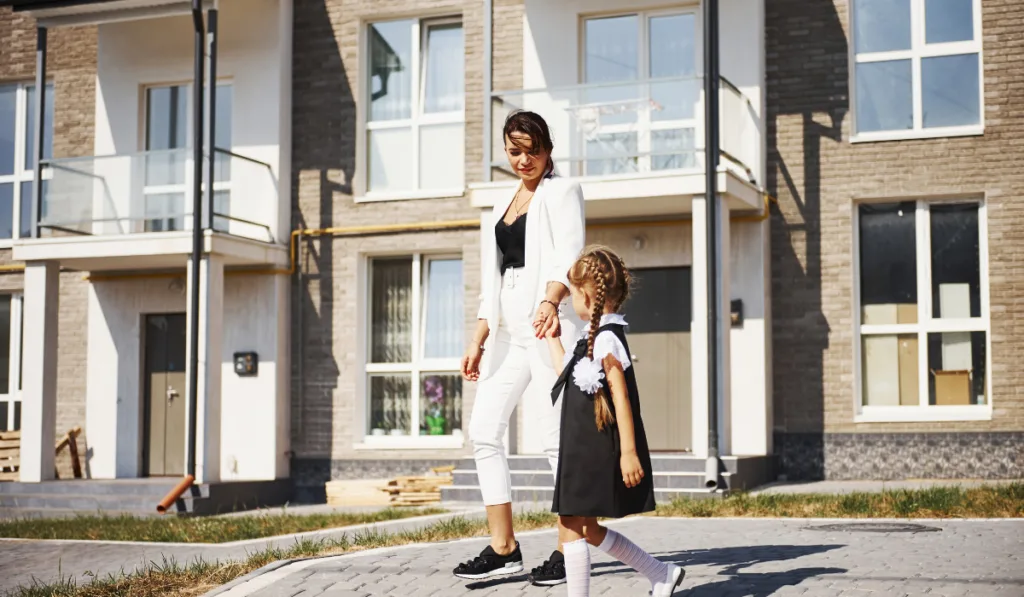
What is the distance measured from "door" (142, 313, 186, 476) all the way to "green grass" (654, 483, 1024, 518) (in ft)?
30.0

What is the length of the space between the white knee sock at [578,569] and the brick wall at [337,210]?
36.9ft

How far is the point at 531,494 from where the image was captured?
44.1ft

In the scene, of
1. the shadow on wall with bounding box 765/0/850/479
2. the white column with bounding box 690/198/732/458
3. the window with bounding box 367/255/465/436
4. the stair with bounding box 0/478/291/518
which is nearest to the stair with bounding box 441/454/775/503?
the white column with bounding box 690/198/732/458

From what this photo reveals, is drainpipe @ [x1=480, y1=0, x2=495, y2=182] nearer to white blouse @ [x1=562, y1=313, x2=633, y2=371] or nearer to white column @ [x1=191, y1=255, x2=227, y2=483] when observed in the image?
white column @ [x1=191, y1=255, x2=227, y2=483]

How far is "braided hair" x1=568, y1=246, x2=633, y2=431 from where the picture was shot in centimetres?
542

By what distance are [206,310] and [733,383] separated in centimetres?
641

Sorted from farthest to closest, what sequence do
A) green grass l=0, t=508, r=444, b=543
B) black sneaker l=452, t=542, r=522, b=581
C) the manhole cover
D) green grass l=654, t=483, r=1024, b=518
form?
green grass l=0, t=508, r=444, b=543 < green grass l=654, t=483, r=1024, b=518 < the manhole cover < black sneaker l=452, t=542, r=522, b=581

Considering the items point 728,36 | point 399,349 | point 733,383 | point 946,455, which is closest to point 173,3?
point 399,349

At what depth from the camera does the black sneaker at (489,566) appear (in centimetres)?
621

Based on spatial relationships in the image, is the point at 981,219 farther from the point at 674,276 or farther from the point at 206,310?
the point at 206,310

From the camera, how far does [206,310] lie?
16.0 meters

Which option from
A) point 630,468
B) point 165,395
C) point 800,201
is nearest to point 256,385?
point 165,395

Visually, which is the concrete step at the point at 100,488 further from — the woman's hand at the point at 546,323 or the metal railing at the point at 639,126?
the woman's hand at the point at 546,323

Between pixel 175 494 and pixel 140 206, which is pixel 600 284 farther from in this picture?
pixel 140 206
